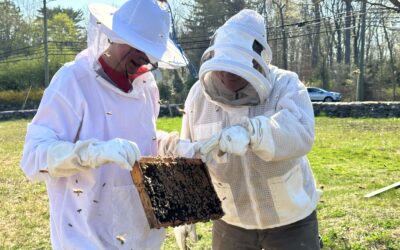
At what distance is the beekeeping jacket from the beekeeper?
0.37 m

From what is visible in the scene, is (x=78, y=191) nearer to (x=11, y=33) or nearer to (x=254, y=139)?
Result: (x=254, y=139)

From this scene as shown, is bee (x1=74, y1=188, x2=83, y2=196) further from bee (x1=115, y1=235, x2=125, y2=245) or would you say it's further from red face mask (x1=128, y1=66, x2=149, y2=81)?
red face mask (x1=128, y1=66, x2=149, y2=81)

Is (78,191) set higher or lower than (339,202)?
higher

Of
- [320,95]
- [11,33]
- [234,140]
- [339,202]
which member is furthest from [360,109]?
[11,33]

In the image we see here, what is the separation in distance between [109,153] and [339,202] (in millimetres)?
5127

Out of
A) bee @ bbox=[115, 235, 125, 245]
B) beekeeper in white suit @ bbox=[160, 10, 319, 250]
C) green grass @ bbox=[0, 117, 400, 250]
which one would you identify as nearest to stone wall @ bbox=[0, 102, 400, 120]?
green grass @ bbox=[0, 117, 400, 250]

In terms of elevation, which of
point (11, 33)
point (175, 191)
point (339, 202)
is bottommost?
point (339, 202)

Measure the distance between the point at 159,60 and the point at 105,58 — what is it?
0.99 feet

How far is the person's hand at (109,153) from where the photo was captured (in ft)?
7.05

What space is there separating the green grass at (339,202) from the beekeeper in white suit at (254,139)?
2053mm

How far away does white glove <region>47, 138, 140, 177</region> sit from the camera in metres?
2.16

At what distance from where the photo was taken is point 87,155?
2174mm

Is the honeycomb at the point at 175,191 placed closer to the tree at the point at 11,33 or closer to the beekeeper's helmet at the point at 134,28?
the beekeeper's helmet at the point at 134,28

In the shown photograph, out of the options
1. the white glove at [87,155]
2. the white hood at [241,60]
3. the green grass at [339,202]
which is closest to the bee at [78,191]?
the white glove at [87,155]
